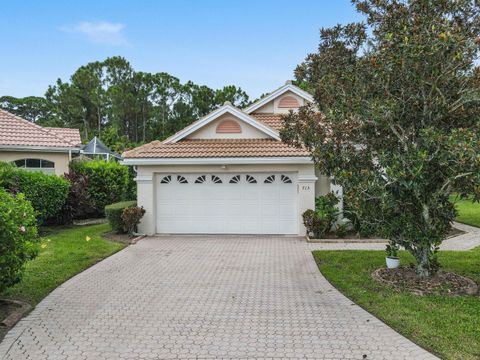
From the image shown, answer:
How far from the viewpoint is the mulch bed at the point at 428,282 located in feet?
25.1

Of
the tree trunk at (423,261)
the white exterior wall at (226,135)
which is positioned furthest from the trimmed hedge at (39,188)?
the tree trunk at (423,261)

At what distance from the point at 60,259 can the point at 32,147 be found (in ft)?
27.2

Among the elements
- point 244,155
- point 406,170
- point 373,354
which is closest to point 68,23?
point 244,155

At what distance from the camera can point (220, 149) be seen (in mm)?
14789

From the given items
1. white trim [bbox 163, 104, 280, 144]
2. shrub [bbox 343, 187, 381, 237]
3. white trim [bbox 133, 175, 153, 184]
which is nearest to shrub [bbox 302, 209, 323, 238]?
white trim [bbox 163, 104, 280, 144]

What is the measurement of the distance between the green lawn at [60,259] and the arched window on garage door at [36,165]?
340 centimetres

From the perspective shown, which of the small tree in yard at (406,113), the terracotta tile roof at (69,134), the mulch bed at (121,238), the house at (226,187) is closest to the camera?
the small tree in yard at (406,113)

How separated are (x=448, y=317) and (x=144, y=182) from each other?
1098 centimetres

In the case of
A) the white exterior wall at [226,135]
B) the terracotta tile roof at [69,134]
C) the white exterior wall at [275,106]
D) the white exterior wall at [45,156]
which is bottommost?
the white exterior wall at [45,156]

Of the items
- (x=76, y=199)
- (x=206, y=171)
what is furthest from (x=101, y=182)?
(x=206, y=171)

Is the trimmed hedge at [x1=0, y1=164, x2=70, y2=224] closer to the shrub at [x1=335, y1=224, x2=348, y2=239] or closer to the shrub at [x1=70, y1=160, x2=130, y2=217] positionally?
the shrub at [x1=70, y1=160, x2=130, y2=217]

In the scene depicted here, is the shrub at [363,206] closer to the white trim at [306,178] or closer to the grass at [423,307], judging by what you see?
the grass at [423,307]

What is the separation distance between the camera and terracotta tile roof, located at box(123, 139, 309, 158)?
1434cm

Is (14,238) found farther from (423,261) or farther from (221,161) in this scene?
(221,161)
